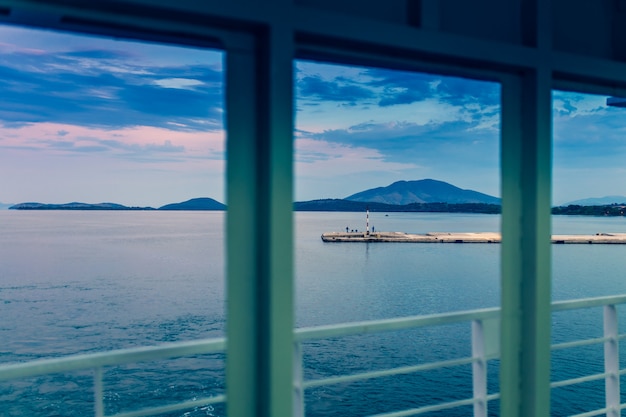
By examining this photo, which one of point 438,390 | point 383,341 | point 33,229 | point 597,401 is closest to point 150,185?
point 383,341

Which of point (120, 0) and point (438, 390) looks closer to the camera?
point (120, 0)

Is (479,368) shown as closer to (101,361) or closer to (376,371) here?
(376,371)

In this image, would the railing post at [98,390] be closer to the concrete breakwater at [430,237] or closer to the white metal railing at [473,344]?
the white metal railing at [473,344]

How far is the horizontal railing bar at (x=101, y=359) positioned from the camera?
3.38 ft

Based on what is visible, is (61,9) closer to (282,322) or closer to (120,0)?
(120,0)

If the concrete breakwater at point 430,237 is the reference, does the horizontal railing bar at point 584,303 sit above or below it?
above

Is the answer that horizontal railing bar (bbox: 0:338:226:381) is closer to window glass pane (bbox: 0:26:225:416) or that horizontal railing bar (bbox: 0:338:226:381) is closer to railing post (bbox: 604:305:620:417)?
railing post (bbox: 604:305:620:417)

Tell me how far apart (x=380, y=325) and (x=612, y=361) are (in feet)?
3.81

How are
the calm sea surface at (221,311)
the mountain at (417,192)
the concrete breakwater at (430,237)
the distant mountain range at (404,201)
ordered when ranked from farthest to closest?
the concrete breakwater at (430,237)
the mountain at (417,192)
the calm sea surface at (221,311)
the distant mountain range at (404,201)

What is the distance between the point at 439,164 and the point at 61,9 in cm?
3967

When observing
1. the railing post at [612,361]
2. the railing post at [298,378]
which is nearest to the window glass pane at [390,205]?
the railing post at [612,361]

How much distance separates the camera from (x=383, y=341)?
83.1 feet

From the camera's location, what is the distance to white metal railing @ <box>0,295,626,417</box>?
1.07 m

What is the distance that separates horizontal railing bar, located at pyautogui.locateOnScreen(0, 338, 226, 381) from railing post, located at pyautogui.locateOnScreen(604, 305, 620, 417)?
1585 millimetres
